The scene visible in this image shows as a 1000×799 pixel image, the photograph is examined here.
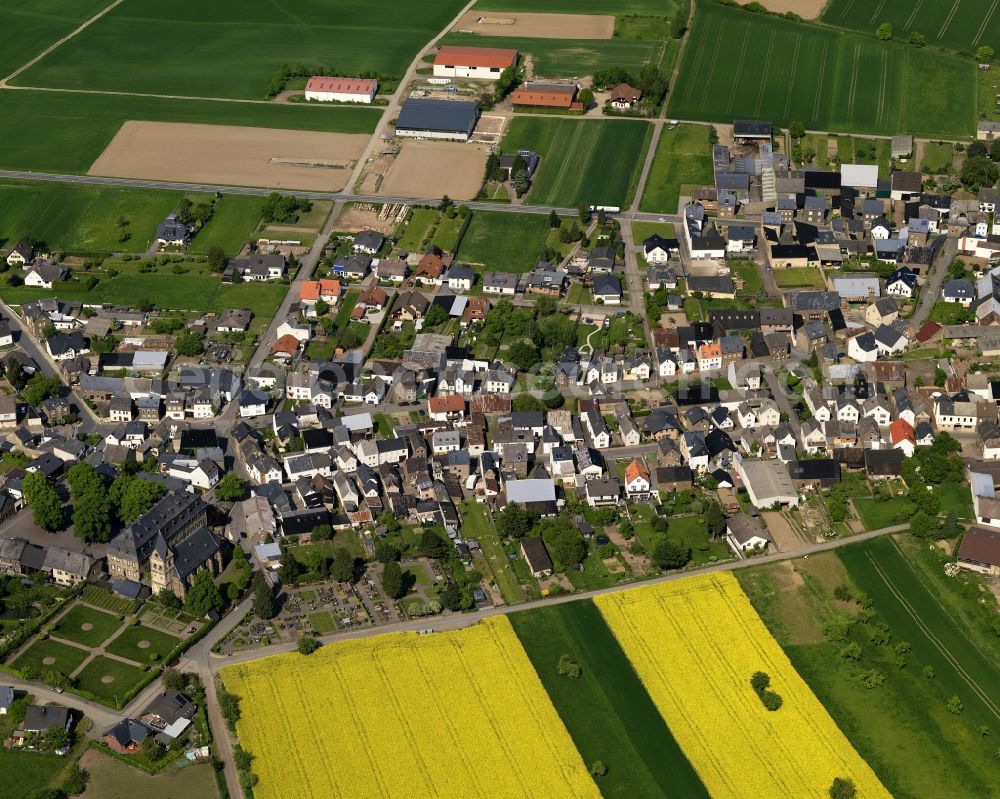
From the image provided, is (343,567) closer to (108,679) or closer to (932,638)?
(108,679)

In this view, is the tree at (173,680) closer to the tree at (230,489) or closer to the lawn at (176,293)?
the tree at (230,489)

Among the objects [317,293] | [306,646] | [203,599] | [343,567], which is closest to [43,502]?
[203,599]

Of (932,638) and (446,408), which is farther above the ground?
(932,638)

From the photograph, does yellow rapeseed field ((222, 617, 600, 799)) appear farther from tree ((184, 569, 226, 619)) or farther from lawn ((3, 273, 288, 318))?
lawn ((3, 273, 288, 318))

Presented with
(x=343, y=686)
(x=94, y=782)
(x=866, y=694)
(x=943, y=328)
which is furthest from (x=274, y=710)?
(x=943, y=328)

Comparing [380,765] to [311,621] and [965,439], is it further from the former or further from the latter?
[965,439]

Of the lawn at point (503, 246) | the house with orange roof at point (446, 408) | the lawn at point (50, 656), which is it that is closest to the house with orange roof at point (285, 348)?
the house with orange roof at point (446, 408)

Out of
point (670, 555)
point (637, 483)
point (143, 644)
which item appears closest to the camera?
point (143, 644)
